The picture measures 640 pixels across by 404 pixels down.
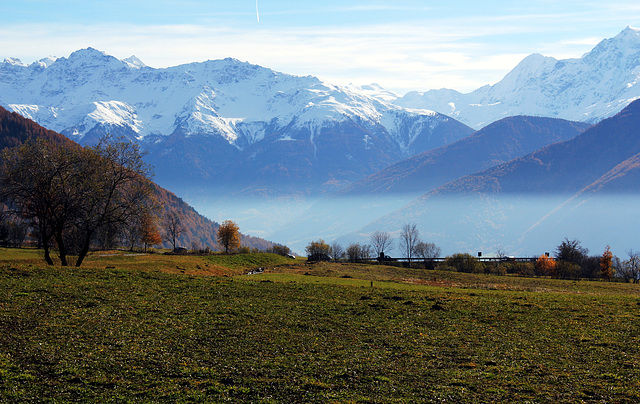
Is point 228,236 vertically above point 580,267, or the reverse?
point 228,236

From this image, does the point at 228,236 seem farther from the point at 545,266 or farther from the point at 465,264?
the point at 545,266

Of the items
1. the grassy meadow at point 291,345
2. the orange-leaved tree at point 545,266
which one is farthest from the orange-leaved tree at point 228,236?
the grassy meadow at point 291,345

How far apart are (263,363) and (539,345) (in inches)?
752

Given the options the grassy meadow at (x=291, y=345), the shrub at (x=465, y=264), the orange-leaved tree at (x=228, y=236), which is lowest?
the grassy meadow at (x=291, y=345)

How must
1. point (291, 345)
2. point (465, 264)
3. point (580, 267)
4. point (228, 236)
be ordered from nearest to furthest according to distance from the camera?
point (291, 345) < point (465, 264) < point (580, 267) < point (228, 236)

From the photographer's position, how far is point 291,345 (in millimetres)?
34156

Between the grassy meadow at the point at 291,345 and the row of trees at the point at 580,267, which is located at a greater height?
the row of trees at the point at 580,267

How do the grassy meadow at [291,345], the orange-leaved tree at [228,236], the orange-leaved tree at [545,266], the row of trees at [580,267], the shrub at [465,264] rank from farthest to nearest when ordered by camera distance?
1. the orange-leaved tree at [228,236]
2. the orange-leaved tree at [545,266]
3. the shrub at [465,264]
4. the row of trees at [580,267]
5. the grassy meadow at [291,345]

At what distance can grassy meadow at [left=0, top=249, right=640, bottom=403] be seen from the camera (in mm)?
26672

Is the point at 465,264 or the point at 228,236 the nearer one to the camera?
the point at 465,264

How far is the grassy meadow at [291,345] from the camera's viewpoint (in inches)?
1050

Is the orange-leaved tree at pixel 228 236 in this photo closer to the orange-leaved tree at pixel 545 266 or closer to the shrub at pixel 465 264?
the shrub at pixel 465 264

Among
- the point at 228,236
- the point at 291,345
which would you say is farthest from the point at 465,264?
the point at 291,345

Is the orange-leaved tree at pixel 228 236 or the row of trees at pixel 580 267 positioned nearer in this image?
the row of trees at pixel 580 267
